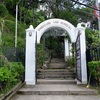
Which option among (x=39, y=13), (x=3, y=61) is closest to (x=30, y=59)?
(x=3, y=61)

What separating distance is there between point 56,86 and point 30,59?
69.2 inches

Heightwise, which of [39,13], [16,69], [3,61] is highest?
[39,13]

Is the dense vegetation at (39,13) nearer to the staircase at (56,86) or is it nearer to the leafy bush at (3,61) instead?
the staircase at (56,86)

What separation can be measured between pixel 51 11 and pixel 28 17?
3157mm

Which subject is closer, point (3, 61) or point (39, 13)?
point (3, 61)

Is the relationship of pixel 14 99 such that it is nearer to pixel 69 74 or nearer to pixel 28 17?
pixel 69 74

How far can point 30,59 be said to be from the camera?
8.63 m

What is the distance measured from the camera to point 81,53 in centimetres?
843

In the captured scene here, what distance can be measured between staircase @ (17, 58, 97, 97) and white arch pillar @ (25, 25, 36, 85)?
426mm

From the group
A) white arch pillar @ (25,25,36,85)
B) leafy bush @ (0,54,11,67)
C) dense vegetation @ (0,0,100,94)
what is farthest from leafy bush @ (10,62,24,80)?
dense vegetation @ (0,0,100,94)

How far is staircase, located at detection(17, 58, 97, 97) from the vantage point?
21.9ft

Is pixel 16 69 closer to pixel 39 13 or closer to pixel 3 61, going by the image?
pixel 3 61

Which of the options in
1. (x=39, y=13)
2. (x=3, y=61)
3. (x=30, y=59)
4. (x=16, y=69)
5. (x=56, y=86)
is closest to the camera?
(x=3, y=61)

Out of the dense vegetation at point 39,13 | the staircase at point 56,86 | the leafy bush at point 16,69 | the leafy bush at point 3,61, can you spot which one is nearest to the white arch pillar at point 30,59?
the staircase at point 56,86
